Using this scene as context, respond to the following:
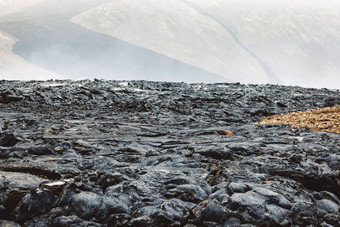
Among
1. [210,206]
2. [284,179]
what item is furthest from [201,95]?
[210,206]

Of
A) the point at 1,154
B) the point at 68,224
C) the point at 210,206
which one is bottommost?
the point at 1,154

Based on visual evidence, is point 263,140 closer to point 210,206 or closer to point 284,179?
point 284,179

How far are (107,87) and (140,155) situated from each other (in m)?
8.64

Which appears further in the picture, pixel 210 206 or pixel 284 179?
pixel 284 179

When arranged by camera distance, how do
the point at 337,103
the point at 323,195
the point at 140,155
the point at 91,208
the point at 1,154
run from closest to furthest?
the point at 91,208 < the point at 323,195 < the point at 1,154 < the point at 140,155 < the point at 337,103

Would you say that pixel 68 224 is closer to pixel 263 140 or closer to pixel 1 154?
pixel 1 154

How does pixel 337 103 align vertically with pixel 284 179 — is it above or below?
above

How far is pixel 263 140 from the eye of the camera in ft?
17.2

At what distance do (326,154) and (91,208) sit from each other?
135 inches

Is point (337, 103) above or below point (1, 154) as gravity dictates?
above

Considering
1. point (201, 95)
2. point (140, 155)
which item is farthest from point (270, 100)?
point (140, 155)

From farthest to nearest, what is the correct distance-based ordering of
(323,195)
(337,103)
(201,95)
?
(337,103) < (201,95) < (323,195)

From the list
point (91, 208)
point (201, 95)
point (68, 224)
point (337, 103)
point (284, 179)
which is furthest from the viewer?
point (337, 103)

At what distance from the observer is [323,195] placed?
3025 millimetres
